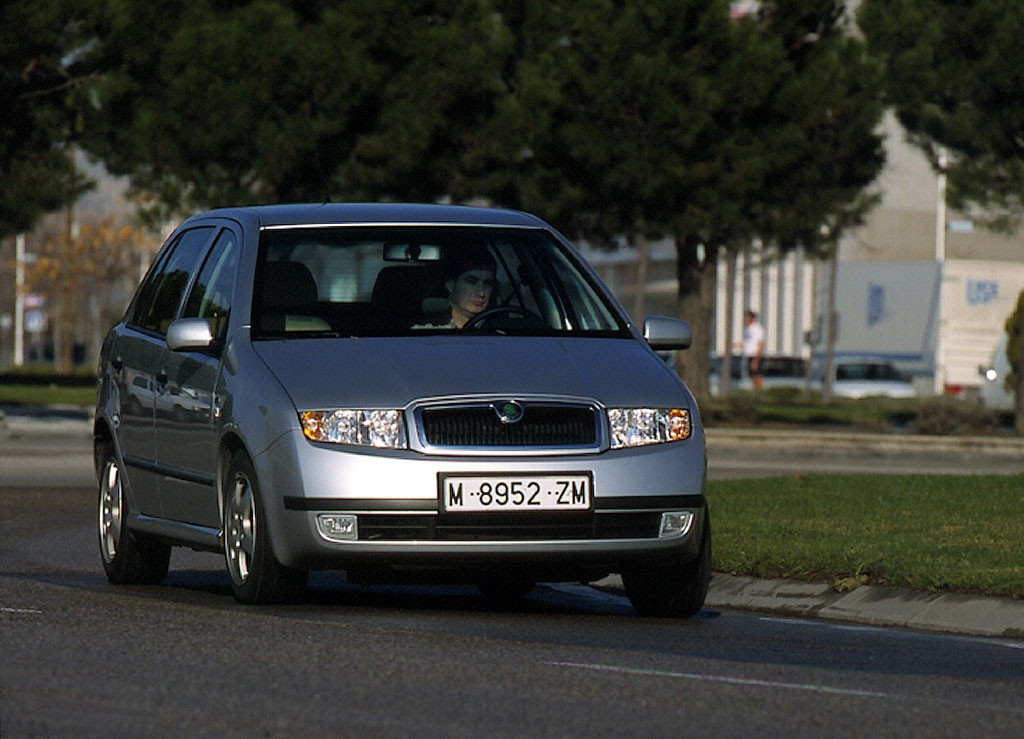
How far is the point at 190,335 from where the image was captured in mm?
9133

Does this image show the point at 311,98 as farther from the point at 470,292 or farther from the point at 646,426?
the point at 646,426

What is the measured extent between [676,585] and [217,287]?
236 cm

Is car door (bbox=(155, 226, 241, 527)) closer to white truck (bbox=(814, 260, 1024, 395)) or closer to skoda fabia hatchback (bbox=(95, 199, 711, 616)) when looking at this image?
skoda fabia hatchback (bbox=(95, 199, 711, 616))

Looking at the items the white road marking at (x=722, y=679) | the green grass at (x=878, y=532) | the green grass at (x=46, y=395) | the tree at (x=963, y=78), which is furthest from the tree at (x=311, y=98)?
the white road marking at (x=722, y=679)

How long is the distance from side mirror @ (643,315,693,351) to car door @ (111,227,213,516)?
2098mm

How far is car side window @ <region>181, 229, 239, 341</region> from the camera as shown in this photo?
9.43 m

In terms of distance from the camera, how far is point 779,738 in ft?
18.4

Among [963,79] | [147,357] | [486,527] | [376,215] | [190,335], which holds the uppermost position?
[963,79]

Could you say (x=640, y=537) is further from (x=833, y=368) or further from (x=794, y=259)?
(x=794, y=259)

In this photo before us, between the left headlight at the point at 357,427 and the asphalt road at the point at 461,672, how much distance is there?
0.67 metres

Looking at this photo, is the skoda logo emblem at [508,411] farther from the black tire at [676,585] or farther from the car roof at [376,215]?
the car roof at [376,215]

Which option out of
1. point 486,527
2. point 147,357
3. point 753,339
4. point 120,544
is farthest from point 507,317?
point 753,339

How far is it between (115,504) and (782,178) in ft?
80.7

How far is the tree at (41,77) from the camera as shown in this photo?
2722cm
